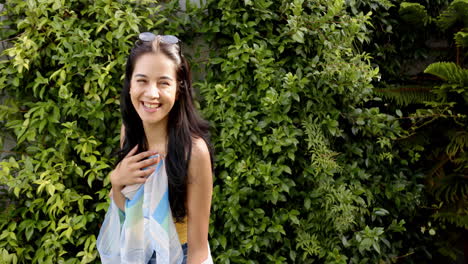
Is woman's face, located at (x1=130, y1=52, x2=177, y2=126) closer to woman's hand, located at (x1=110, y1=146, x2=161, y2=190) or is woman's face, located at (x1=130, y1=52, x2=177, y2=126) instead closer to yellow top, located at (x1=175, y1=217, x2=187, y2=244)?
woman's hand, located at (x1=110, y1=146, x2=161, y2=190)

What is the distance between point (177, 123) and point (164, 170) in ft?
0.62

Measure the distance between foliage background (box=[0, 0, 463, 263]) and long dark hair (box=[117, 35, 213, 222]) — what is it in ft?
3.81

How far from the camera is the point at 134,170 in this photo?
202cm

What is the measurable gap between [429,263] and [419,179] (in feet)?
2.40

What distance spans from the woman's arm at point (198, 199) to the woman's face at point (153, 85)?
0.20m

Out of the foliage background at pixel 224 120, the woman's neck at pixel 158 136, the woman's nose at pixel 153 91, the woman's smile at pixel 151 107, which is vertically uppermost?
the woman's nose at pixel 153 91

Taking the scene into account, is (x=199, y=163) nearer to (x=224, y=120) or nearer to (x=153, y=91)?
(x=153, y=91)

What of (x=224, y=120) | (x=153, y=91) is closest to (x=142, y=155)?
(x=153, y=91)

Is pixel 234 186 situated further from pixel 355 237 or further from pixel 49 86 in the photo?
pixel 49 86

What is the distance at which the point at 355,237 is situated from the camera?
348cm

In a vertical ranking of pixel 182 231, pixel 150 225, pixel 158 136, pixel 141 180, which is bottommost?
pixel 182 231

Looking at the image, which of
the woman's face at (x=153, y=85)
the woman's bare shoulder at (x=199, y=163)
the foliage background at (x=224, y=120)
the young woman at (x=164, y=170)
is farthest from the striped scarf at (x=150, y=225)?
the foliage background at (x=224, y=120)

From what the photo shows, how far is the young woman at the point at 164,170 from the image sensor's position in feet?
6.30

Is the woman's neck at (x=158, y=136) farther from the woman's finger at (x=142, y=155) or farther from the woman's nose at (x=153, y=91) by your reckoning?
the woman's nose at (x=153, y=91)
